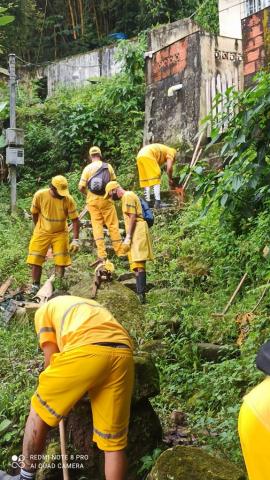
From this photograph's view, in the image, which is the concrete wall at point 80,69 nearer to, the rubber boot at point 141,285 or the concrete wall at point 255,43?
the concrete wall at point 255,43

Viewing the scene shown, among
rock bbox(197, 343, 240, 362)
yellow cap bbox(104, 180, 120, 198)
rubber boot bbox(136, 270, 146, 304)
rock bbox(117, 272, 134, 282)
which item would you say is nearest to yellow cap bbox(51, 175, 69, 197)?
yellow cap bbox(104, 180, 120, 198)

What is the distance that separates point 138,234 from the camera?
22.8 ft

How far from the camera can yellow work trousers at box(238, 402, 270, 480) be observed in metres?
1.23

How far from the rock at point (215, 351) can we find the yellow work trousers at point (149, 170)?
476cm

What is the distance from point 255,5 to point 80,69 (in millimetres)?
7558

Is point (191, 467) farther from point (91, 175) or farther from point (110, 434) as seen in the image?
point (91, 175)

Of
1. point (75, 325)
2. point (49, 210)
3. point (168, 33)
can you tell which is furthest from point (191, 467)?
point (168, 33)

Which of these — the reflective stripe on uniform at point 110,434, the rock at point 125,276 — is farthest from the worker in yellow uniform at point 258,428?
the rock at point 125,276

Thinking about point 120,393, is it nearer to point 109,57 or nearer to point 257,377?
point 257,377

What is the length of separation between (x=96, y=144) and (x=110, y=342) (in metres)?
11.8

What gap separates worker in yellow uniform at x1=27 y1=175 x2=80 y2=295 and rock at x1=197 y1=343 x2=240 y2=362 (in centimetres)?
296

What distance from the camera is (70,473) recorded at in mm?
3695

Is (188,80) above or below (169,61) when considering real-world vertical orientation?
below

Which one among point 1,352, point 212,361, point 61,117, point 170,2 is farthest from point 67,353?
point 170,2
